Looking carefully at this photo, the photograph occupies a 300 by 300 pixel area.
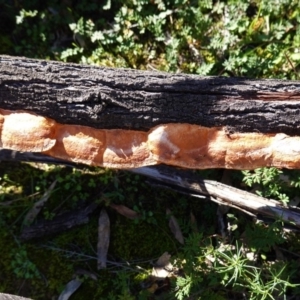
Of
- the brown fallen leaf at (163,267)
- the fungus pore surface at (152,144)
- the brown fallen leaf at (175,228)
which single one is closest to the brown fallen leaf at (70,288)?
the brown fallen leaf at (163,267)

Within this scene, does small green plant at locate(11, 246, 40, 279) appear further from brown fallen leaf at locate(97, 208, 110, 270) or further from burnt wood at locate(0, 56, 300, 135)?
burnt wood at locate(0, 56, 300, 135)

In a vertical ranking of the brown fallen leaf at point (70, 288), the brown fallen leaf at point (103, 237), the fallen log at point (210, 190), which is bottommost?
the brown fallen leaf at point (70, 288)

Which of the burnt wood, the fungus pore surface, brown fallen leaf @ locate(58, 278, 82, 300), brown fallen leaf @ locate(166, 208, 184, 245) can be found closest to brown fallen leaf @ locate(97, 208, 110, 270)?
brown fallen leaf @ locate(58, 278, 82, 300)

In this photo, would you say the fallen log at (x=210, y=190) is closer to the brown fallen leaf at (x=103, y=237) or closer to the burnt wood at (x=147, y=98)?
the brown fallen leaf at (x=103, y=237)

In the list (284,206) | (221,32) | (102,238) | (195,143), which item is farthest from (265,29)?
(102,238)

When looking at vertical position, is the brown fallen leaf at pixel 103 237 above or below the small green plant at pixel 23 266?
above
